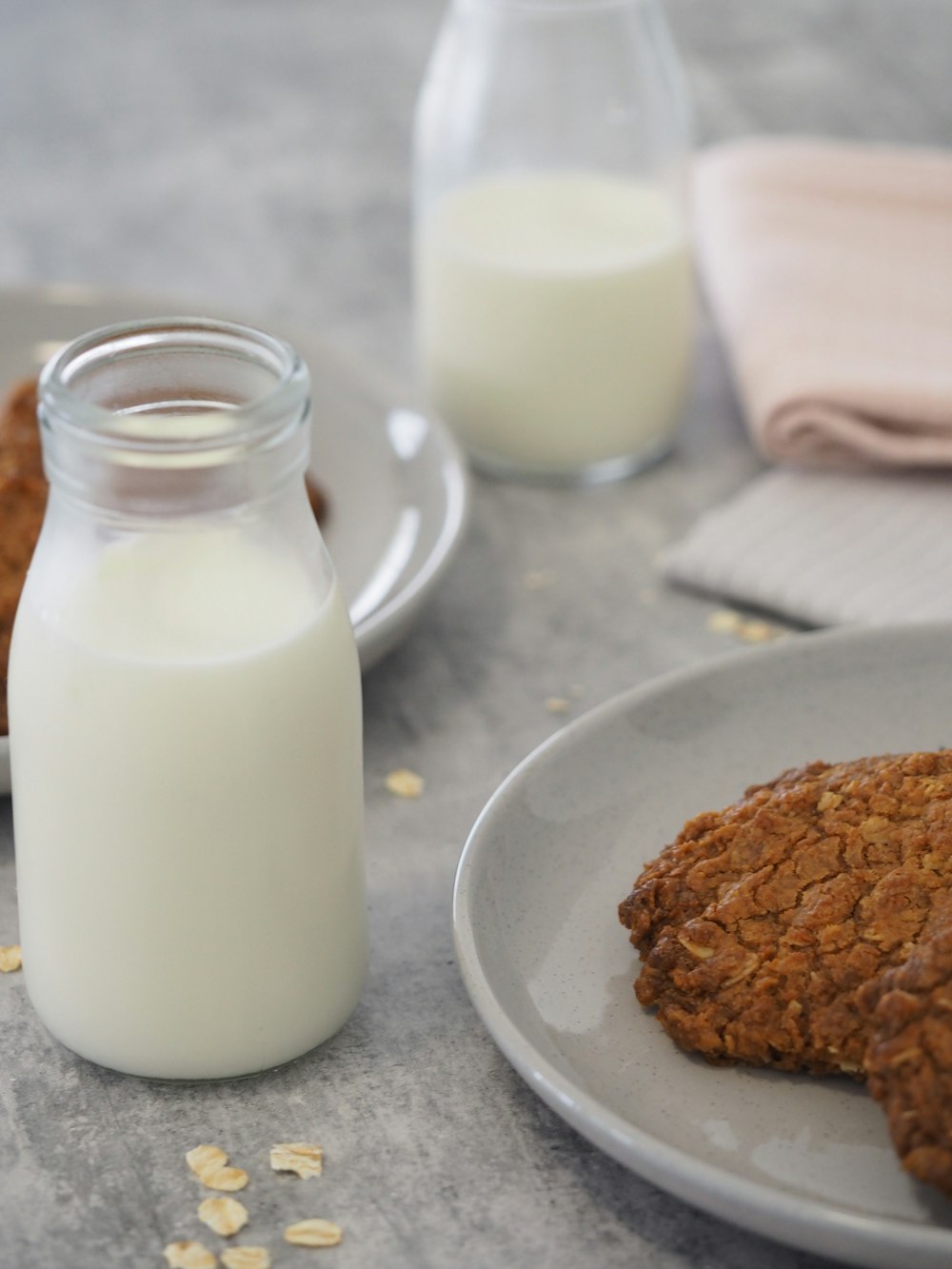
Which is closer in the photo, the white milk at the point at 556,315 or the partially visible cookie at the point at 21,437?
the partially visible cookie at the point at 21,437

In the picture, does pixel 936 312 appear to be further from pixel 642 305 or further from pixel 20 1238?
pixel 20 1238

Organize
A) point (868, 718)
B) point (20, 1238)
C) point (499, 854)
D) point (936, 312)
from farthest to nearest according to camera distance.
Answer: point (936, 312)
point (868, 718)
point (499, 854)
point (20, 1238)

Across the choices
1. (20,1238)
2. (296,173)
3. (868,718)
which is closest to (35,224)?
(296,173)

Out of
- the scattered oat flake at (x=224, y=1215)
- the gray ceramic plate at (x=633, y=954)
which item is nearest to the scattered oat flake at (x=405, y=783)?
the gray ceramic plate at (x=633, y=954)

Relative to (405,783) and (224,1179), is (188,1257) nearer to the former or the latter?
(224,1179)

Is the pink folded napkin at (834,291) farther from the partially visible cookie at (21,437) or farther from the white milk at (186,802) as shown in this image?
the white milk at (186,802)
